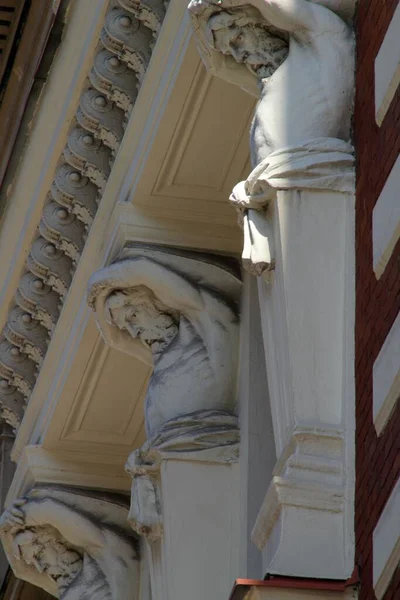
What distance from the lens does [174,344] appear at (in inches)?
459

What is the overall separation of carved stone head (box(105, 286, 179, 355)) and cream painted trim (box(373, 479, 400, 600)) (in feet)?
10.1

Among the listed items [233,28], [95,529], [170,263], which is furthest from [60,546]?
[233,28]

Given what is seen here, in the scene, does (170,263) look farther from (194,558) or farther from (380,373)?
(380,373)

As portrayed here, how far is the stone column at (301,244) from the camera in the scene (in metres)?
9.23

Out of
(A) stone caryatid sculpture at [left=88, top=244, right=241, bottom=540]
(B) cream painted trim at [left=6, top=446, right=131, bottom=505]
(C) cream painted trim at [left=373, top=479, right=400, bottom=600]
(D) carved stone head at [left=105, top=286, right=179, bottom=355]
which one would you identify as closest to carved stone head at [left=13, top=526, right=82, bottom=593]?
(B) cream painted trim at [left=6, top=446, right=131, bottom=505]

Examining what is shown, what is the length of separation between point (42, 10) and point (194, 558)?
13.0 ft

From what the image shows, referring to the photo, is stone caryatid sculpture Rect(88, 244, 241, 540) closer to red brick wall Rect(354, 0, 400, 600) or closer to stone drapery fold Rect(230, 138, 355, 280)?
stone drapery fold Rect(230, 138, 355, 280)

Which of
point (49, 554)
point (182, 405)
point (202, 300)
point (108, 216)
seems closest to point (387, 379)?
point (182, 405)

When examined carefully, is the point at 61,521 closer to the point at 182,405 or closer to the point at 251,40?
the point at 182,405

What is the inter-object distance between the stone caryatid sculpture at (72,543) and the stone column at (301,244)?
340 cm

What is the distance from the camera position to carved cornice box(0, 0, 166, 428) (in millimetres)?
12320

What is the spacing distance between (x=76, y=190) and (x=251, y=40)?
2.88 m

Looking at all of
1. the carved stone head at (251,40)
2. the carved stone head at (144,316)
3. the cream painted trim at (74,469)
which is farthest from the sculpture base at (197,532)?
the cream painted trim at (74,469)

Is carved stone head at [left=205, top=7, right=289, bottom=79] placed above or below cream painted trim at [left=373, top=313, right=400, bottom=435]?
above
